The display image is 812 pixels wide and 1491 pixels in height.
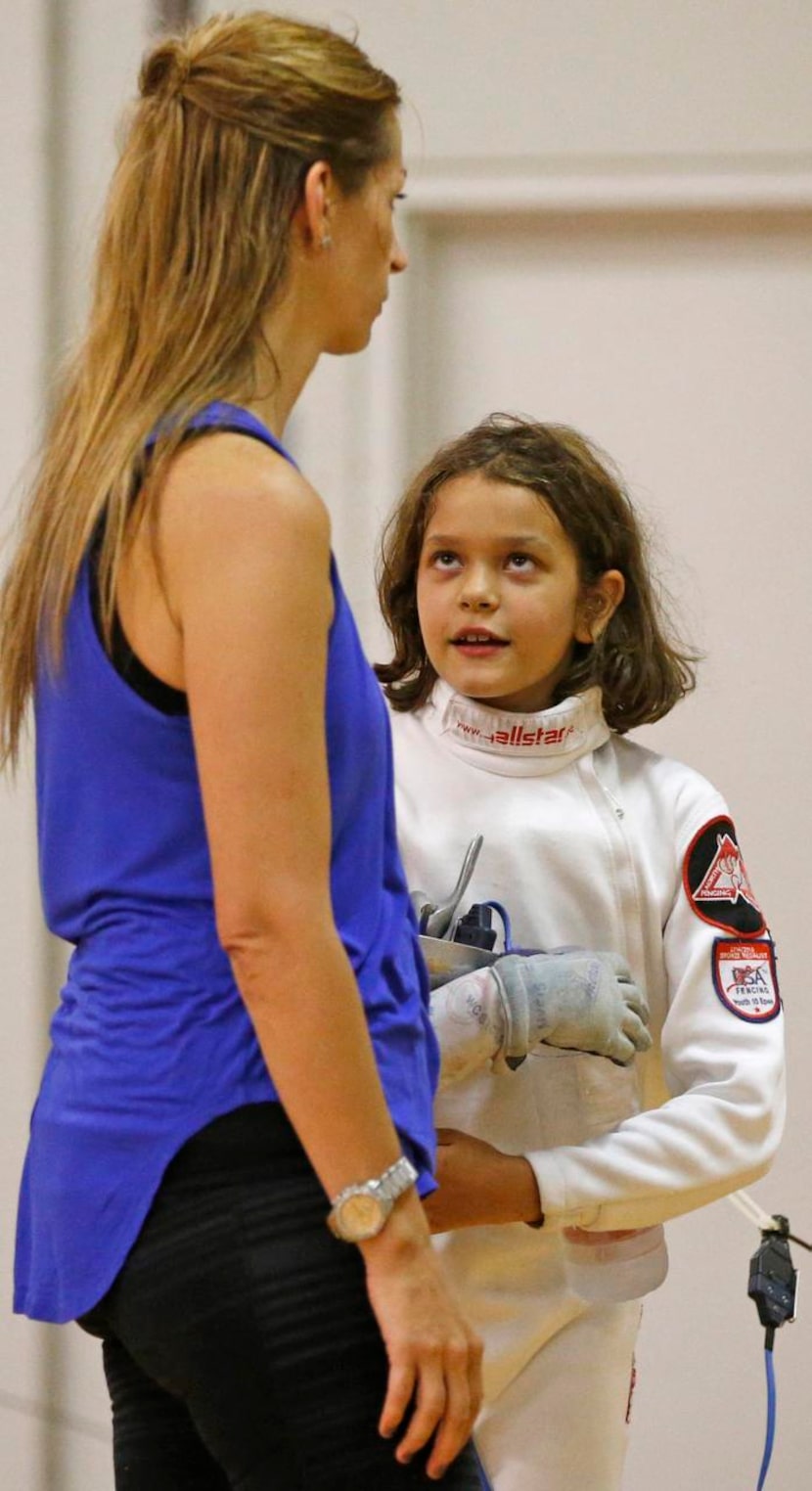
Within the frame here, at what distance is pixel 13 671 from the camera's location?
1.07 m

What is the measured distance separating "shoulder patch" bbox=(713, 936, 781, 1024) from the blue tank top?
40cm

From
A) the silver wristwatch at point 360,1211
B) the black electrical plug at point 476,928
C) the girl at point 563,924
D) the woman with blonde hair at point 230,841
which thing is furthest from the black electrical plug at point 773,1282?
the silver wristwatch at point 360,1211

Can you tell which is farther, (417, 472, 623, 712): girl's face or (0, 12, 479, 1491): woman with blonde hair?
(417, 472, 623, 712): girl's face

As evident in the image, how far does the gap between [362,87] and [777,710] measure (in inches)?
59.2

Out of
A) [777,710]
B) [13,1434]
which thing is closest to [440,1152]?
[777,710]

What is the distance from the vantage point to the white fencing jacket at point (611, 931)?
1339mm

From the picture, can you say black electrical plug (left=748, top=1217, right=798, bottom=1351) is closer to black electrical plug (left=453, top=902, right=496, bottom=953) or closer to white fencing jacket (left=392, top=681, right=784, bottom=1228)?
white fencing jacket (left=392, top=681, right=784, bottom=1228)

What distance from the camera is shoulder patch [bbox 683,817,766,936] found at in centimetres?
140

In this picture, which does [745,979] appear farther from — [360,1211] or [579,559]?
[360,1211]

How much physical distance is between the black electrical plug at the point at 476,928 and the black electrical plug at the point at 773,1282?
443 millimetres

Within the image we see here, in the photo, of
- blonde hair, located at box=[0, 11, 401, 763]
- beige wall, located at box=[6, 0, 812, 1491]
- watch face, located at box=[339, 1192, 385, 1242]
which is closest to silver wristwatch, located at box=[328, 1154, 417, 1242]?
watch face, located at box=[339, 1192, 385, 1242]

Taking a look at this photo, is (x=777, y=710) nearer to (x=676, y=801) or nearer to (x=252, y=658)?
(x=676, y=801)

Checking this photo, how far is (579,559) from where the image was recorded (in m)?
1.49

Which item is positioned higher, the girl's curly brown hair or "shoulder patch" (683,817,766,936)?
the girl's curly brown hair
